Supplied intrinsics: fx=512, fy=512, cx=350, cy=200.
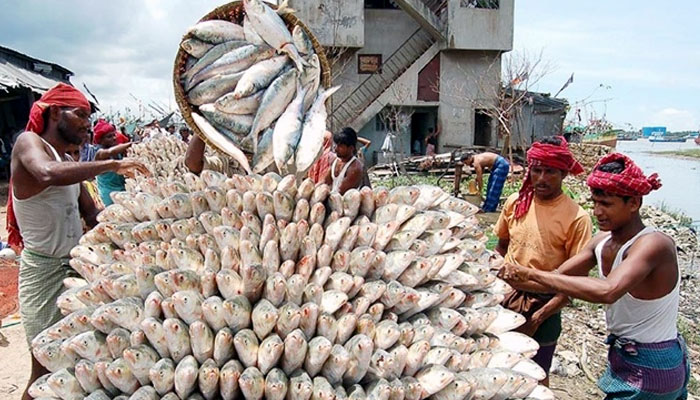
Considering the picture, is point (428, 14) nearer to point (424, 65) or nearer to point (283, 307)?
point (424, 65)

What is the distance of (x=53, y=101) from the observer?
2.37 m

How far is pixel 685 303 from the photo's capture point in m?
6.56

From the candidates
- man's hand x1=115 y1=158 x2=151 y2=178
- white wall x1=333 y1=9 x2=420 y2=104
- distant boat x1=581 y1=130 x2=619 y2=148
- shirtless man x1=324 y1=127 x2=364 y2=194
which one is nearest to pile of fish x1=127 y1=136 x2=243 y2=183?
shirtless man x1=324 y1=127 x2=364 y2=194

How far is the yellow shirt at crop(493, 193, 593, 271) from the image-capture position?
2.56 metres

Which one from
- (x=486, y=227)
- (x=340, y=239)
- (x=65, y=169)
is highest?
(x=65, y=169)

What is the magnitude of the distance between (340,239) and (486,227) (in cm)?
706

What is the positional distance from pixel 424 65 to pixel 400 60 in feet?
3.47

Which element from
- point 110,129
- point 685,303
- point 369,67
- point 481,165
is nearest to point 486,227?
point 481,165

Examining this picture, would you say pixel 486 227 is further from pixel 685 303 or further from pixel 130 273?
pixel 130 273

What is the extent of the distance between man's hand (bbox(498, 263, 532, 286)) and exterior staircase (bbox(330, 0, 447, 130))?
16900 millimetres

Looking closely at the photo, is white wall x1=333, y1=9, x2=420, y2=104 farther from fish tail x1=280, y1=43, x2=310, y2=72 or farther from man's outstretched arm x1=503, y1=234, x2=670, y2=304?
man's outstretched arm x1=503, y1=234, x2=670, y2=304

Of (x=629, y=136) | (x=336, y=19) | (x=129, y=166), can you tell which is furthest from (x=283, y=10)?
(x=629, y=136)

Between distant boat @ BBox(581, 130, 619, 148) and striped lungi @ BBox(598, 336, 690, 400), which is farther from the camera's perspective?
distant boat @ BBox(581, 130, 619, 148)

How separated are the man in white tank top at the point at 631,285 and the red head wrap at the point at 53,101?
6.82 feet
